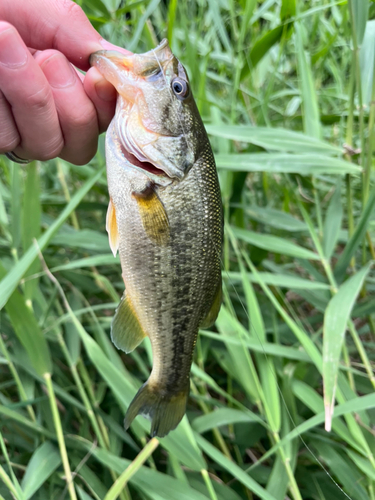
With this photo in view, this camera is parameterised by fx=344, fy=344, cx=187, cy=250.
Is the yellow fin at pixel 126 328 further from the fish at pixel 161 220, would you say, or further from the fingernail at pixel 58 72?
the fingernail at pixel 58 72

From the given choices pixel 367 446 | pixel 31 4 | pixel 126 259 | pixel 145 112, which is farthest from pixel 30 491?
pixel 31 4

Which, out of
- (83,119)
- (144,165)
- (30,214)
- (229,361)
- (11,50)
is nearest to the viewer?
(11,50)

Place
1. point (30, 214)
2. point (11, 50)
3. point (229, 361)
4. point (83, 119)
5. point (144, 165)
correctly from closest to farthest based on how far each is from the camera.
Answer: point (11, 50) → point (144, 165) → point (83, 119) → point (30, 214) → point (229, 361)

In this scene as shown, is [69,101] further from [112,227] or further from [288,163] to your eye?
[288,163]

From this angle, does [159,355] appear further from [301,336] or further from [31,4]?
[31,4]

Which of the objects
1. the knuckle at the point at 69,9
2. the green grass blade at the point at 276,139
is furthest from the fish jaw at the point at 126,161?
the green grass blade at the point at 276,139

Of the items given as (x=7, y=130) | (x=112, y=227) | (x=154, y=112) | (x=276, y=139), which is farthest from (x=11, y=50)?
(x=276, y=139)
